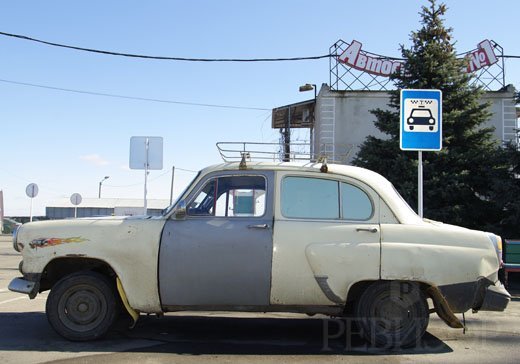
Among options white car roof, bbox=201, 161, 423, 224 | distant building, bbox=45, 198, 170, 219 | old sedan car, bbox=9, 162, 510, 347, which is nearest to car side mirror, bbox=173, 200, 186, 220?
old sedan car, bbox=9, 162, 510, 347

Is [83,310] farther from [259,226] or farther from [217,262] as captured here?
[259,226]

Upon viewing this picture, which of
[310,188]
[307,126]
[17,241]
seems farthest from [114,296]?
[307,126]

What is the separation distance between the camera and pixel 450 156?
41.3 ft

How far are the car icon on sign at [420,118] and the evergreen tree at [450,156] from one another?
417 cm

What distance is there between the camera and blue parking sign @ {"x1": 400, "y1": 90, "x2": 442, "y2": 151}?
7.98m

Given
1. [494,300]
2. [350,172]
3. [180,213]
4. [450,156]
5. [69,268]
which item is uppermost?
[450,156]

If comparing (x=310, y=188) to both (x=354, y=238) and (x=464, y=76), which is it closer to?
(x=354, y=238)

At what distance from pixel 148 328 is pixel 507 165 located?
30.4ft

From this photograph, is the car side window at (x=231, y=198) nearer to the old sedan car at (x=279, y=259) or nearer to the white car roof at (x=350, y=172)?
the old sedan car at (x=279, y=259)

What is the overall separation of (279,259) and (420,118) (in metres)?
4.14

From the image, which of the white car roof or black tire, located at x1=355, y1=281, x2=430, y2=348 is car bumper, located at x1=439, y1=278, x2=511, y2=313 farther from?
the white car roof

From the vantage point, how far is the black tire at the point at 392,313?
17.3ft

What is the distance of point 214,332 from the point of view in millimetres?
6047

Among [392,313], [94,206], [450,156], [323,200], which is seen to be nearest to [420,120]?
[323,200]
